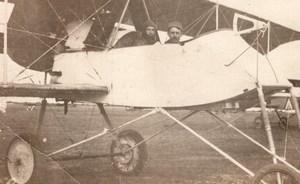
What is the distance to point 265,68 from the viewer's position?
186 inches

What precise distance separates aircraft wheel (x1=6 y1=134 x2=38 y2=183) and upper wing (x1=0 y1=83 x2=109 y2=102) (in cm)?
64

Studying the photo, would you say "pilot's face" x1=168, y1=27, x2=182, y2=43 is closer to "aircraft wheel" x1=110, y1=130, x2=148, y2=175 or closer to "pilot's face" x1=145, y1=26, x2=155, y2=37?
"pilot's face" x1=145, y1=26, x2=155, y2=37

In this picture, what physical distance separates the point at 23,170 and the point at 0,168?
3.70 feet

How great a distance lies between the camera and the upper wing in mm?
5129

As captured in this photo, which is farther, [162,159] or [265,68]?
[162,159]

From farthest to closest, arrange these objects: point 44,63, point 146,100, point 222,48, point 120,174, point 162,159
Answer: point 162,159 < point 44,63 < point 120,174 < point 146,100 < point 222,48

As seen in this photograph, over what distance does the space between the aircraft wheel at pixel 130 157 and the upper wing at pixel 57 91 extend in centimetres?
98

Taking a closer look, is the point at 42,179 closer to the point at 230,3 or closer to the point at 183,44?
the point at 183,44

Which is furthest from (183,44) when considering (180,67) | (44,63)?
(44,63)

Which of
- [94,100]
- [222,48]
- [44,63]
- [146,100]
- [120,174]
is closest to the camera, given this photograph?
[222,48]

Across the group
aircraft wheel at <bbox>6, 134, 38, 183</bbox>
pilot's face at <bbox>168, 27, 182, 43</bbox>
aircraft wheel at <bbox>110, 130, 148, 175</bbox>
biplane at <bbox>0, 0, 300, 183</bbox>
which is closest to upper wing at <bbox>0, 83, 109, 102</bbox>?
biplane at <bbox>0, 0, 300, 183</bbox>

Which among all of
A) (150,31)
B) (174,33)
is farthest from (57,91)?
(174,33)

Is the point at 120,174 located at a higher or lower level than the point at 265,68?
lower

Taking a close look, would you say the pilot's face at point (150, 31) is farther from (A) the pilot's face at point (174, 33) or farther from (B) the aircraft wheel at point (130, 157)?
(B) the aircraft wheel at point (130, 157)
